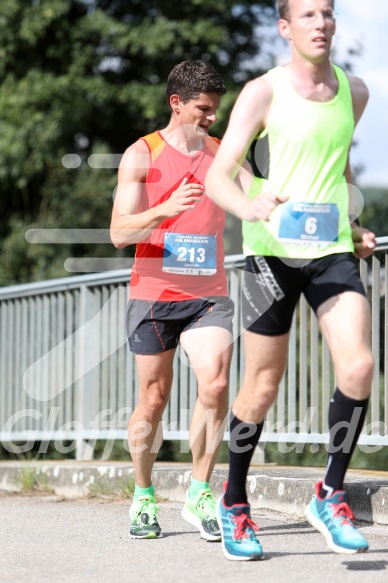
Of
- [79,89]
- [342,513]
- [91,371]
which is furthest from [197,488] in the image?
[79,89]

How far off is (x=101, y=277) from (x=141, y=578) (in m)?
4.43

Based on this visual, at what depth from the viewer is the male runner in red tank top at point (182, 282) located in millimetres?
4961

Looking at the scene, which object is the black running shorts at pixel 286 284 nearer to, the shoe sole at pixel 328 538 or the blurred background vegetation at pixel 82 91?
the shoe sole at pixel 328 538

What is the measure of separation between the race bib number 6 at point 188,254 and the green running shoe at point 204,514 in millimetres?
967

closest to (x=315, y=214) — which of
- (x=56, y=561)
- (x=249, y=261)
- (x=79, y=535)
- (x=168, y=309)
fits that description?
(x=249, y=261)

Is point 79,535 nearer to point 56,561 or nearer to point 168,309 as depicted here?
point 56,561

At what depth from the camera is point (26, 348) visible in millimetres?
8977

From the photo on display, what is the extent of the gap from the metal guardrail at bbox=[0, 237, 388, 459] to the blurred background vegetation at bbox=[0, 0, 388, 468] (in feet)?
32.3

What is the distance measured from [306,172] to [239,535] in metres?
1.32

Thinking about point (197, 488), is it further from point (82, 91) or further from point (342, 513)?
point (82, 91)

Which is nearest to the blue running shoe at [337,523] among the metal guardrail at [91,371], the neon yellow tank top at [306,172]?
the neon yellow tank top at [306,172]

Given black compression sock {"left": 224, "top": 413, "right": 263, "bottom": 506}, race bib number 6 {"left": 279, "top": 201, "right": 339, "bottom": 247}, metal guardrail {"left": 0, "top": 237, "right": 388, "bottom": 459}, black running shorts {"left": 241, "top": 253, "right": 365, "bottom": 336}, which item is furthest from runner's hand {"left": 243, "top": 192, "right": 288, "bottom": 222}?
metal guardrail {"left": 0, "top": 237, "right": 388, "bottom": 459}

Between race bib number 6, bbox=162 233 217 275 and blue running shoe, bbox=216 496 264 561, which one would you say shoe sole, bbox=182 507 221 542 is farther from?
race bib number 6, bbox=162 233 217 275

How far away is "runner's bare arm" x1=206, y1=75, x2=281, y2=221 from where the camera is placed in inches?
151
